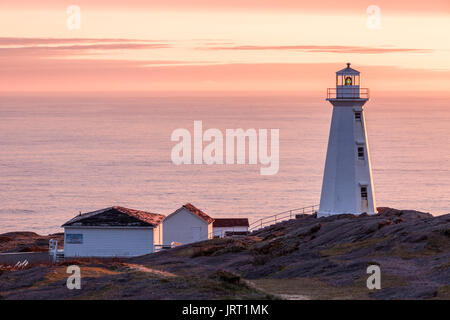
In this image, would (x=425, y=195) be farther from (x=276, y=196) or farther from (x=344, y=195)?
(x=344, y=195)

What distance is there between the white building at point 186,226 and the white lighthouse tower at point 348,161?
7.47 m

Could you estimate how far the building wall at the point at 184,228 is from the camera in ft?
164

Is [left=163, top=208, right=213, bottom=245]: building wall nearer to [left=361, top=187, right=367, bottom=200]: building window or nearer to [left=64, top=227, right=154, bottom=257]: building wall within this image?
[left=64, top=227, right=154, bottom=257]: building wall

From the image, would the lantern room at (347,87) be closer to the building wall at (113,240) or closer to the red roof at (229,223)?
the building wall at (113,240)

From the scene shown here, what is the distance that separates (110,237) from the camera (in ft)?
153

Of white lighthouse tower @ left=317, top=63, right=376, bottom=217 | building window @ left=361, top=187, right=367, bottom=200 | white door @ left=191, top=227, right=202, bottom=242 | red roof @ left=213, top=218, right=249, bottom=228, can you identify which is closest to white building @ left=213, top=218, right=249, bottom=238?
red roof @ left=213, top=218, right=249, bottom=228

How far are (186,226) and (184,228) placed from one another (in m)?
0.18

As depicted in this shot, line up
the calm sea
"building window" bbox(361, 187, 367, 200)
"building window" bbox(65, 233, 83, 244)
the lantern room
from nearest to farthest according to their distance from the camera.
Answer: "building window" bbox(65, 233, 83, 244), "building window" bbox(361, 187, 367, 200), the lantern room, the calm sea

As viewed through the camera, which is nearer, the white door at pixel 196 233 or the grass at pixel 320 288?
the grass at pixel 320 288

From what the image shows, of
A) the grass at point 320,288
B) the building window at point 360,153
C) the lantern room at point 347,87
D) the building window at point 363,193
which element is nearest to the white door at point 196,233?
the building window at point 363,193

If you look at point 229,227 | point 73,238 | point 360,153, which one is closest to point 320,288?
point 360,153

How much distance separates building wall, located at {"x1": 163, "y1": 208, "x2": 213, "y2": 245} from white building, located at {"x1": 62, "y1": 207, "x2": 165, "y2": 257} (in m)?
3.38

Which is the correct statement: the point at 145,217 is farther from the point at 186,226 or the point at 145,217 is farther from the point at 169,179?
the point at 169,179

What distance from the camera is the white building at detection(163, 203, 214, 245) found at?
50062 millimetres
